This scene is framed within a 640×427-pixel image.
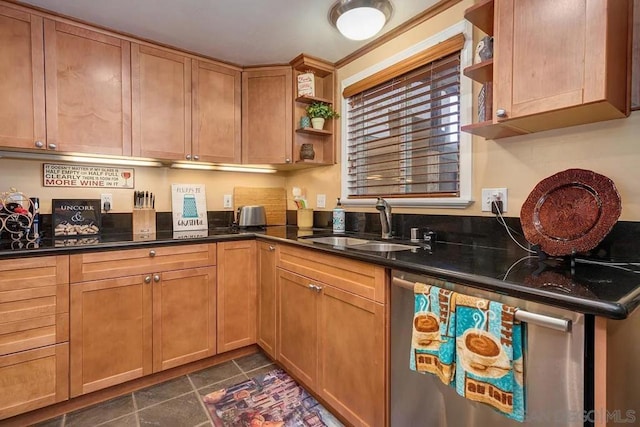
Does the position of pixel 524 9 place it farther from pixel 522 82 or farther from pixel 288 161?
pixel 288 161

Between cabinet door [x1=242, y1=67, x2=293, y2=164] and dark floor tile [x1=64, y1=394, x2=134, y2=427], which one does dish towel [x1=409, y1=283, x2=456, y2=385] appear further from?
cabinet door [x1=242, y1=67, x2=293, y2=164]

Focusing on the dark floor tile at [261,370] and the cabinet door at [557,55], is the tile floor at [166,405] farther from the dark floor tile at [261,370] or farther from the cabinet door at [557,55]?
the cabinet door at [557,55]

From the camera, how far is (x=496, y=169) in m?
1.54

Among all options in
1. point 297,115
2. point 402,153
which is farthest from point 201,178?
point 402,153

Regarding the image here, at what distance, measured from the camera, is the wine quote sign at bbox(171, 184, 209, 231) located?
8.04 ft

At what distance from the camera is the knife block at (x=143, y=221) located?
2271 mm

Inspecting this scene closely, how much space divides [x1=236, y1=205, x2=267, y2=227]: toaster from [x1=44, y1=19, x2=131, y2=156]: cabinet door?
89 cm

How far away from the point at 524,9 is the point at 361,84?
1174mm

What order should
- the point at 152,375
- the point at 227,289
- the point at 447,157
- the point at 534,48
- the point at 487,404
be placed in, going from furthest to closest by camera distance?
1. the point at 227,289
2. the point at 152,375
3. the point at 447,157
4. the point at 534,48
5. the point at 487,404

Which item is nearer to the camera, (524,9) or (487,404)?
(487,404)

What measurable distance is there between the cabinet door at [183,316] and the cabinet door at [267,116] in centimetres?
100

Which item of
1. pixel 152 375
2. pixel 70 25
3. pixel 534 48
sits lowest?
pixel 152 375

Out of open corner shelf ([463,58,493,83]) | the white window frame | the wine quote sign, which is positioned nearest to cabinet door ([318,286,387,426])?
the white window frame

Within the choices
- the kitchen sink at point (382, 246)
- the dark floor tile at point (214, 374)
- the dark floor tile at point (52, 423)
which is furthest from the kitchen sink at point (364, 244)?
the dark floor tile at point (52, 423)
